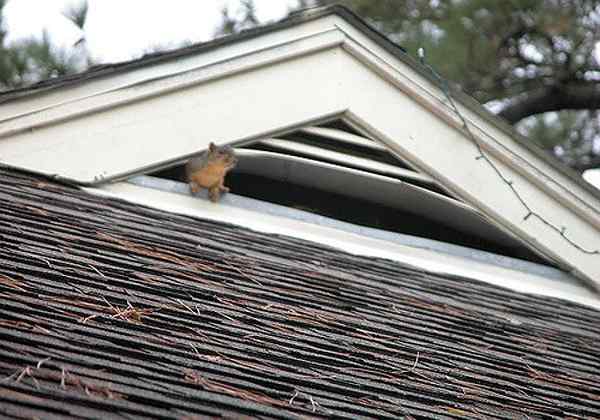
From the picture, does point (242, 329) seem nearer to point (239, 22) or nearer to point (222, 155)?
point (222, 155)

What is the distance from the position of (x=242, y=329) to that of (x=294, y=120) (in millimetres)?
1719

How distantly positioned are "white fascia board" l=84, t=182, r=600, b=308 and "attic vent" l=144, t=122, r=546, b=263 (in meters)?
0.17

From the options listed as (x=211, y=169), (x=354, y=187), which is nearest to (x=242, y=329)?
(x=211, y=169)

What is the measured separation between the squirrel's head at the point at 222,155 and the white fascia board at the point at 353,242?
22cm

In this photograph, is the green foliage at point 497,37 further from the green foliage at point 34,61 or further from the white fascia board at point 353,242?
the white fascia board at point 353,242

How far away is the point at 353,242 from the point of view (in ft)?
16.7

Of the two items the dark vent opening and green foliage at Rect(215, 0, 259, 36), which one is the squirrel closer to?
the dark vent opening

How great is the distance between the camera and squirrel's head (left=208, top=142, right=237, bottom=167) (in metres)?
4.78

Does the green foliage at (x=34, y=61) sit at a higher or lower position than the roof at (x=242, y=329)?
higher

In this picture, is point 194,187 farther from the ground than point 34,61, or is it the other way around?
point 34,61

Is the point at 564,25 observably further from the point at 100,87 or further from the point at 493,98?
the point at 100,87

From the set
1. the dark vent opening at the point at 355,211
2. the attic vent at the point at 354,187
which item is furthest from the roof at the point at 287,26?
the dark vent opening at the point at 355,211

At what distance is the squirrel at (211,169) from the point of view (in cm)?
464

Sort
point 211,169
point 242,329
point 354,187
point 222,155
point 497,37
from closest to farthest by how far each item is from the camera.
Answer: point 242,329, point 211,169, point 222,155, point 354,187, point 497,37
